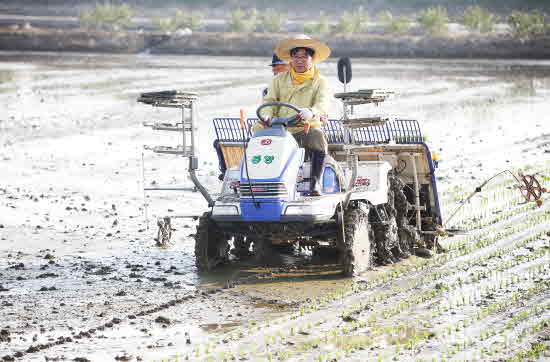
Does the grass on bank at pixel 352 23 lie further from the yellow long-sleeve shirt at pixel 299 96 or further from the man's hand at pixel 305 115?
the man's hand at pixel 305 115

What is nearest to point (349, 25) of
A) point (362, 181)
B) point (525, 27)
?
point (525, 27)

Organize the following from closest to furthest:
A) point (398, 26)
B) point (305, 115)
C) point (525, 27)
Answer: point (305, 115), point (525, 27), point (398, 26)

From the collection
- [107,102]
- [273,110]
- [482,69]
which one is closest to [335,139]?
[273,110]

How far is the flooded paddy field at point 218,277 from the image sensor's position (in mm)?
8117

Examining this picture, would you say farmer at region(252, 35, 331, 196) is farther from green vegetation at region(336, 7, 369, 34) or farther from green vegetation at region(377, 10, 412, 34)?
green vegetation at region(336, 7, 369, 34)

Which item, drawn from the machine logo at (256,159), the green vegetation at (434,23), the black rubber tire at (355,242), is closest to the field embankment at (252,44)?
the green vegetation at (434,23)

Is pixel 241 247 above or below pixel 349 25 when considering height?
below

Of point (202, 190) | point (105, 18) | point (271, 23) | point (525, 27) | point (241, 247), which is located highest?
point (105, 18)

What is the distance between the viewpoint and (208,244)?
422 inches

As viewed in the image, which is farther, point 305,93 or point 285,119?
point 305,93

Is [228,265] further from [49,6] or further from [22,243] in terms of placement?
[49,6]

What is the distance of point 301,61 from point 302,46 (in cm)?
16

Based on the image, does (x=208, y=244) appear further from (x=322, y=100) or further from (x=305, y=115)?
(x=322, y=100)

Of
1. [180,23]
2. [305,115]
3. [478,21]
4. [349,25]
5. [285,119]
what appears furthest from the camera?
[180,23]
